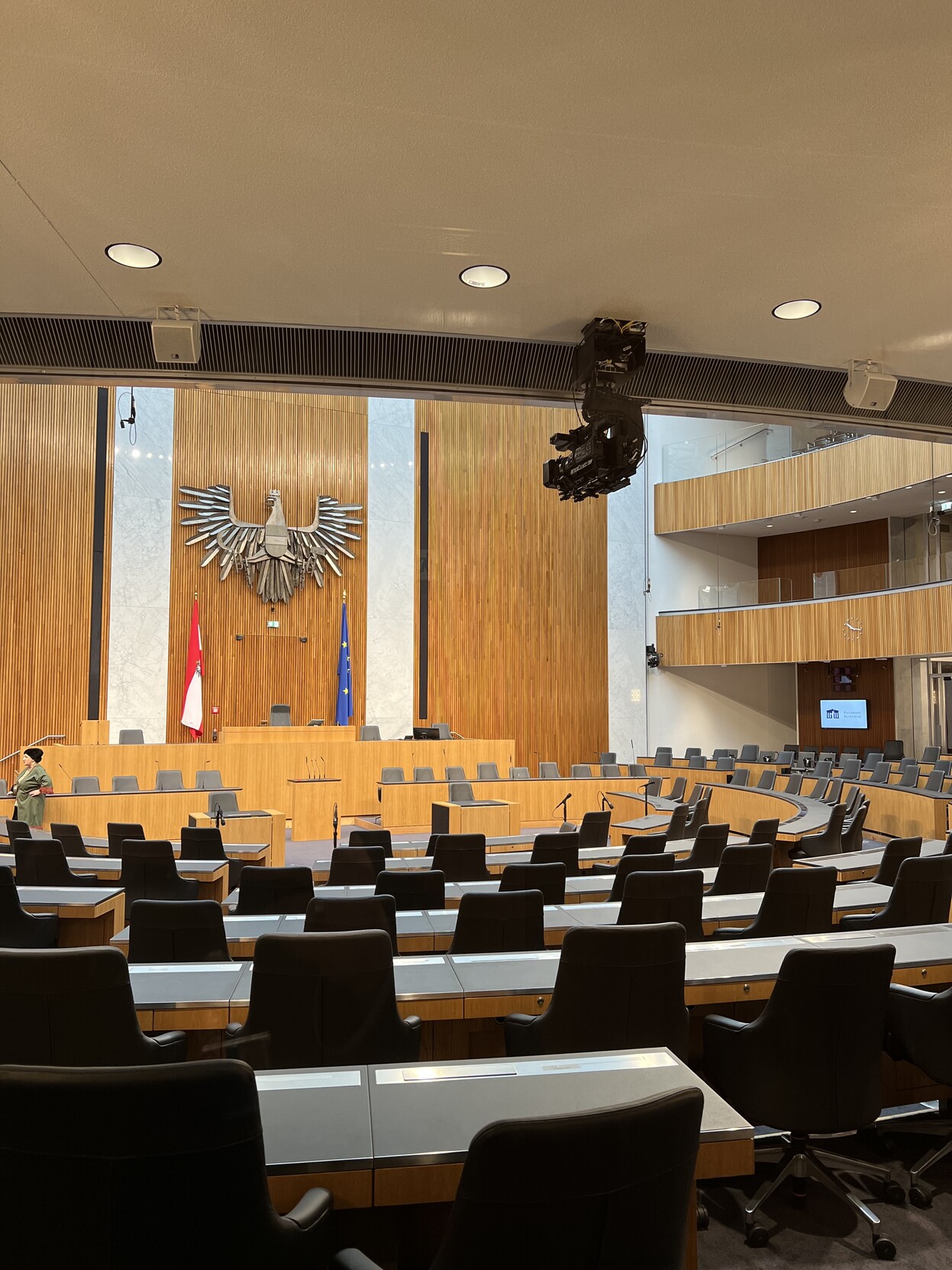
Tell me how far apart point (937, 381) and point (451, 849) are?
4251 millimetres

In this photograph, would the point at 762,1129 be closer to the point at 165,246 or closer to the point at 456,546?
the point at 165,246

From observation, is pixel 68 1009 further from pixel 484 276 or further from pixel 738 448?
pixel 738 448

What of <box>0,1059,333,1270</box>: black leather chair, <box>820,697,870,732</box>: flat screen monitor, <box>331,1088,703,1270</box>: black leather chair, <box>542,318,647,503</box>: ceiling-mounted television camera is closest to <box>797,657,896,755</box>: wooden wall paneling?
<box>820,697,870,732</box>: flat screen monitor

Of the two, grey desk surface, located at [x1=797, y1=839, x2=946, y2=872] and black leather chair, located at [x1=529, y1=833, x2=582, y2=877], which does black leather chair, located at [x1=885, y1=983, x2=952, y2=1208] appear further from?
black leather chair, located at [x1=529, y1=833, x2=582, y2=877]

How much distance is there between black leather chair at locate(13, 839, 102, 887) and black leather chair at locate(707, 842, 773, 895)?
13.1 feet

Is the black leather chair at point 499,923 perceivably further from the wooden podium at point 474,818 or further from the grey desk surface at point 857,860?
the wooden podium at point 474,818

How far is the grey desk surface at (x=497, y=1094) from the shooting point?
63.6 inches

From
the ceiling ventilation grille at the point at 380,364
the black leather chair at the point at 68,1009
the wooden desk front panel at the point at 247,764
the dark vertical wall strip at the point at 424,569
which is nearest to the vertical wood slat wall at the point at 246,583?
the dark vertical wall strip at the point at 424,569

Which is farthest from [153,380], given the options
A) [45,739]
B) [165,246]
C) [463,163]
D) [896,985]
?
[45,739]

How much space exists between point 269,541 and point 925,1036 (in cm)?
1548

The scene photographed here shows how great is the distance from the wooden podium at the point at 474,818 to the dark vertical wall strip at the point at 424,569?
713 centimetres

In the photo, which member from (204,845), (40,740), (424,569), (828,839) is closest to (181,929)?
(204,845)

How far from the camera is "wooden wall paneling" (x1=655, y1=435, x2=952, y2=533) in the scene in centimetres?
1653

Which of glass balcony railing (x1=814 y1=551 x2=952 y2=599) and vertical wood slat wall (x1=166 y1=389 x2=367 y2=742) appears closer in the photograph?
glass balcony railing (x1=814 y1=551 x2=952 y2=599)
